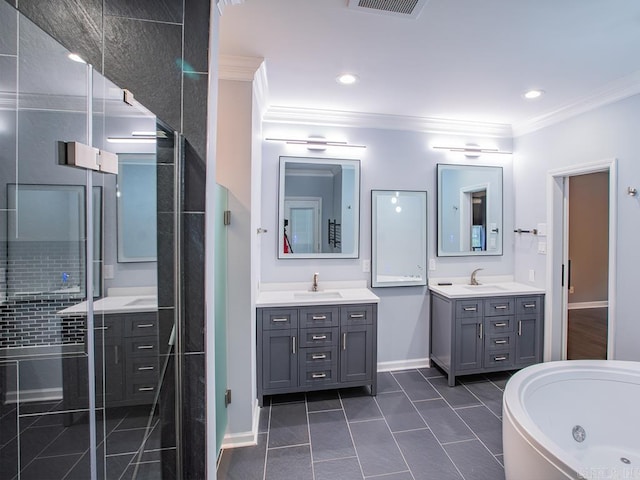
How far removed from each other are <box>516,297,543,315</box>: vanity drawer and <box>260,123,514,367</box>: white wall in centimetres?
50

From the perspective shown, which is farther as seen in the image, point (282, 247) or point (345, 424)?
point (282, 247)

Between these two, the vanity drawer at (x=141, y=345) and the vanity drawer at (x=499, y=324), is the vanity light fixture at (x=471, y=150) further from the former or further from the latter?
the vanity drawer at (x=141, y=345)

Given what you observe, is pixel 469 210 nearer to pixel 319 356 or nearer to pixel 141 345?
pixel 319 356

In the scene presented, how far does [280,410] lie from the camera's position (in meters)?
2.44

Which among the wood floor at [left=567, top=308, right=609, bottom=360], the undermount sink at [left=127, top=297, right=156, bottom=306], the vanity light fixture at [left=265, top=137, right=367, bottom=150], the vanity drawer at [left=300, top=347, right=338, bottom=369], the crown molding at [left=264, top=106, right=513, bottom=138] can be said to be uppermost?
the crown molding at [left=264, top=106, right=513, bottom=138]

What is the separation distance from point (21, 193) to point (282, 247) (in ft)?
7.65

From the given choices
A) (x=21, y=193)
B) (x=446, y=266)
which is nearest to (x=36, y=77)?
(x=21, y=193)

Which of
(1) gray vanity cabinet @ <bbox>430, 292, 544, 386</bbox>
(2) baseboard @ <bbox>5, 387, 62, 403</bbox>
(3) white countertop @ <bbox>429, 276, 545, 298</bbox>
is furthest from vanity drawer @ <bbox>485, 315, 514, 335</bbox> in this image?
(2) baseboard @ <bbox>5, 387, 62, 403</bbox>

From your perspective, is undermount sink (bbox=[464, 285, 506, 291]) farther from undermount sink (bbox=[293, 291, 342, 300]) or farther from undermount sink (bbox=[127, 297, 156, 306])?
undermount sink (bbox=[127, 297, 156, 306])

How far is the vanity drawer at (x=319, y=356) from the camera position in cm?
252

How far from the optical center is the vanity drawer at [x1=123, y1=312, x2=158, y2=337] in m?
0.96

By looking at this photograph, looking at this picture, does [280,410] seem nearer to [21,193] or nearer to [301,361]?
[301,361]

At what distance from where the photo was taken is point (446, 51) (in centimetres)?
192

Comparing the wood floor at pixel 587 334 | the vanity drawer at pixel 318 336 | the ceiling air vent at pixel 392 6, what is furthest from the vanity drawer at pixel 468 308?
the ceiling air vent at pixel 392 6
